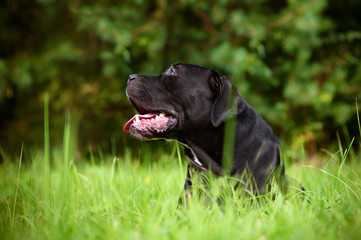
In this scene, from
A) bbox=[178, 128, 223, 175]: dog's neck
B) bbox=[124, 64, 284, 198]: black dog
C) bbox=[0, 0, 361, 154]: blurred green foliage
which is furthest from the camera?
bbox=[0, 0, 361, 154]: blurred green foliage

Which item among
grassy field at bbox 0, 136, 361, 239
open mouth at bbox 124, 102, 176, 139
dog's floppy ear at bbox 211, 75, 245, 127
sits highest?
dog's floppy ear at bbox 211, 75, 245, 127

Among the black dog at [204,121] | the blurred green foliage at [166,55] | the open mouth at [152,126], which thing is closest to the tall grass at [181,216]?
the black dog at [204,121]

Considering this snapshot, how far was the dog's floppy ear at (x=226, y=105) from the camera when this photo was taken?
101 inches

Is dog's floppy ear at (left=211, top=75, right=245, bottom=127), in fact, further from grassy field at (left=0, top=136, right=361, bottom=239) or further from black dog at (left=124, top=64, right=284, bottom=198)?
grassy field at (left=0, top=136, right=361, bottom=239)

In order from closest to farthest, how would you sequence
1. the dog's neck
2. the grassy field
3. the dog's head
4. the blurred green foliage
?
1. the grassy field
2. the dog's neck
3. the dog's head
4. the blurred green foliage

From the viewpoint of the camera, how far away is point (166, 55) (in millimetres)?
5746

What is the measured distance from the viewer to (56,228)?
1.74 meters

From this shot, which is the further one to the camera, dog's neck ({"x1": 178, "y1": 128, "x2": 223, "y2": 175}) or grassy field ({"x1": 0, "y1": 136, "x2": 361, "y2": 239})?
dog's neck ({"x1": 178, "y1": 128, "x2": 223, "y2": 175})

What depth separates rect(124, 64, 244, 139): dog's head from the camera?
109 inches

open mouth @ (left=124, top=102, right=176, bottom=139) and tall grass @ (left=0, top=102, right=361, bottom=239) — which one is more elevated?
open mouth @ (left=124, top=102, right=176, bottom=139)

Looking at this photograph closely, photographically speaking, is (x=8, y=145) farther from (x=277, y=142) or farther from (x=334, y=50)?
(x=334, y=50)

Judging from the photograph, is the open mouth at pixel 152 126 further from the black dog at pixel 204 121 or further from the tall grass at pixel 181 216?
the tall grass at pixel 181 216

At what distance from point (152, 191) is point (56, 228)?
855 mm

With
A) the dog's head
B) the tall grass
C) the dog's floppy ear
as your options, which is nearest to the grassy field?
the tall grass
